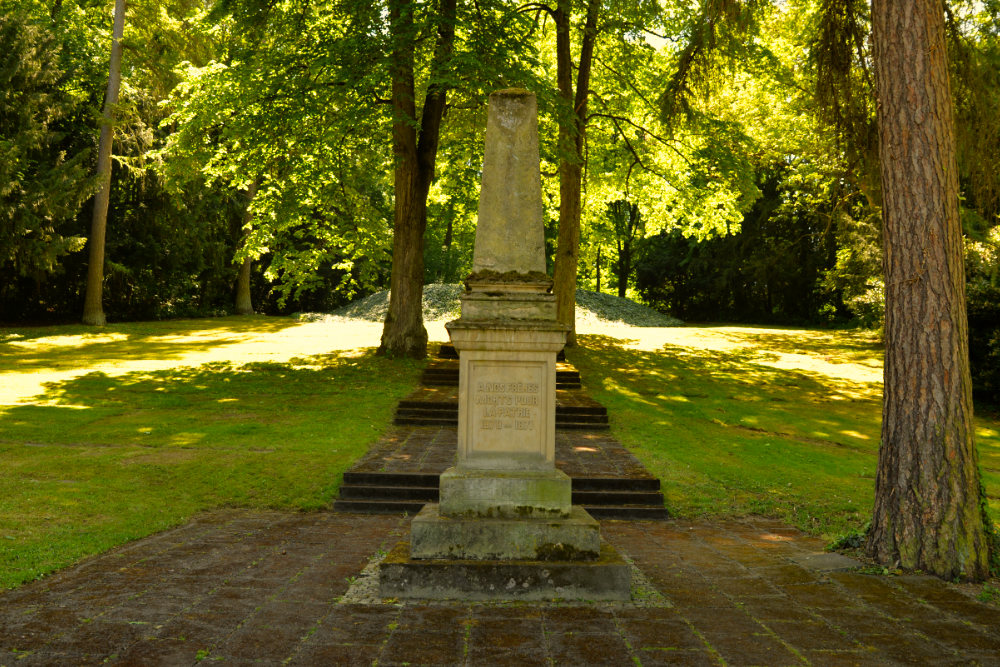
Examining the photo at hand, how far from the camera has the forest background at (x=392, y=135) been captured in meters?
11.4

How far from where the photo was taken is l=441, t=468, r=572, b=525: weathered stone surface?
6.09m

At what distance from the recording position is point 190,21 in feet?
90.5

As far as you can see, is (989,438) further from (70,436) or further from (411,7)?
(70,436)

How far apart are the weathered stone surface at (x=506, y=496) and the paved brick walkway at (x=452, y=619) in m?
0.83

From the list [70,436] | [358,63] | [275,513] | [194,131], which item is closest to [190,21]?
[194,131]

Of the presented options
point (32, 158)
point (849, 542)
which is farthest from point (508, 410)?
point (32, 158)

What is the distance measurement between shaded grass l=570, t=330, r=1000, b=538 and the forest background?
4010 millimetres

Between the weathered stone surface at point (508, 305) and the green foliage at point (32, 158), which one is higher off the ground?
the green foliage at point (32, 158)

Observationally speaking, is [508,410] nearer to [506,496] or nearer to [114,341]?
[506,496]

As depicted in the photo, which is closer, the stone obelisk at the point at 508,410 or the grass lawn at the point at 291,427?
the stone obelisk at the point at 508,410

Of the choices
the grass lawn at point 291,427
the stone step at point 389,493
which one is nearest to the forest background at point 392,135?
the grass lawn at point 291,427

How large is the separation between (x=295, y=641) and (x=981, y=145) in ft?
29.2

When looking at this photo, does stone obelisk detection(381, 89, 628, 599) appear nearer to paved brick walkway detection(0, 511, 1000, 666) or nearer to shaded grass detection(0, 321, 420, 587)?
paved brick walkway detection(0, 511, 1000, 666)

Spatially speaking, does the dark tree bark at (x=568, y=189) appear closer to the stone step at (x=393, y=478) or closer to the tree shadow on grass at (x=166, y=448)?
the tree shadow on grass at (x=166, y=448)
